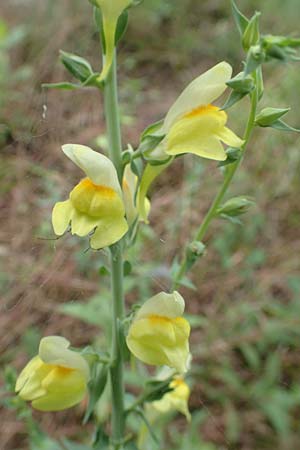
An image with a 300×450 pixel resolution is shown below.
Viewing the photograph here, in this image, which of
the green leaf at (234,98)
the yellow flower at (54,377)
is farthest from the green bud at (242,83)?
the yellow flower at (54,377)

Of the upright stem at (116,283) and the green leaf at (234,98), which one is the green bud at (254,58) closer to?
the green leaf at (234,98)

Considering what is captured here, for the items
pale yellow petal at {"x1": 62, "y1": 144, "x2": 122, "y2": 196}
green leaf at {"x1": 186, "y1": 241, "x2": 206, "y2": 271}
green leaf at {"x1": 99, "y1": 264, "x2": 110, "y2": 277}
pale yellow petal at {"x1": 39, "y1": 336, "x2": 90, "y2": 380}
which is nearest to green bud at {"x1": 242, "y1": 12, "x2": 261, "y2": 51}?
pale yellow petal at {"x1": 62, "y1": 144, "x2": 122, "y2": 196}

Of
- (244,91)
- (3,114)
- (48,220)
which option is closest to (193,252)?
(244,91)

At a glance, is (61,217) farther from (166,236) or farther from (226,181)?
(166,236)

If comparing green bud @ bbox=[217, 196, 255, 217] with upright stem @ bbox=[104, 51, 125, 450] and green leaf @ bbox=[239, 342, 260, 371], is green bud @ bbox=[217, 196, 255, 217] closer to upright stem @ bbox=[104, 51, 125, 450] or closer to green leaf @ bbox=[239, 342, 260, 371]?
upright stem @ bbox=[104, 51, 125, 450]

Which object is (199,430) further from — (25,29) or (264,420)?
(25,29)
